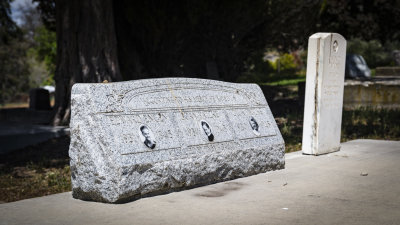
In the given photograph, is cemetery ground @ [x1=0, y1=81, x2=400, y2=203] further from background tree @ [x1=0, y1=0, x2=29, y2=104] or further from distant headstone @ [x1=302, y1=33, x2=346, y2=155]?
background tree @ [x1=0, y1=0, x2=29, y2=104]

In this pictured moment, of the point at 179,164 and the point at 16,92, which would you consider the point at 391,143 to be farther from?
the point at 16,92

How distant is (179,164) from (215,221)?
1.03m

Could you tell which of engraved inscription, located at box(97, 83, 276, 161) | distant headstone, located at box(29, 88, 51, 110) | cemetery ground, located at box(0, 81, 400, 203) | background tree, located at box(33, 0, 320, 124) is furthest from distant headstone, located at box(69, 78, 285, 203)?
distant headstone, located at box(29, 88, 51, 110)

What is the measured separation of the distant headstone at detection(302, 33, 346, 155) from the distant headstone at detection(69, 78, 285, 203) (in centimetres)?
122

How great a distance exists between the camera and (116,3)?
42.0ft

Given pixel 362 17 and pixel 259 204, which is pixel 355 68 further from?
pixel 259 204

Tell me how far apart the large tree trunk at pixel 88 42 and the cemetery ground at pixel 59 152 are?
1.60m

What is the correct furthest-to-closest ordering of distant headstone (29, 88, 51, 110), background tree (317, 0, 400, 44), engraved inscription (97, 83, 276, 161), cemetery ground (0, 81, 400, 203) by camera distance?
background tree (317, 0, 400, 44) → distant headstone (29, 88, 51, 110) → cemetery ground (0, 81, 400, 203) → engraved inscription (97, 83, 276, 161)

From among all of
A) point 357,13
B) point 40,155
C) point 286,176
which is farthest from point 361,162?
point 357,13

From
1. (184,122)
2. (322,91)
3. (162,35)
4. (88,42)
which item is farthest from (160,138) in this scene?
(162,35)

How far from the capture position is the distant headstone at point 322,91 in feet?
22.9

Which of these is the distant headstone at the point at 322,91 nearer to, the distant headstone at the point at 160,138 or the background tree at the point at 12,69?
Answer: the distant headstone at the point at 160,138

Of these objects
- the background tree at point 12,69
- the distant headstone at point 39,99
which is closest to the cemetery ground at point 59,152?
the distant headstone at point 39,99

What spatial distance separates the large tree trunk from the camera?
11.0 meters
